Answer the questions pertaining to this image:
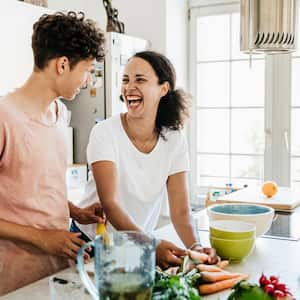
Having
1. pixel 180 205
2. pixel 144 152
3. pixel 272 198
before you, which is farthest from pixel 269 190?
pixel 144 152

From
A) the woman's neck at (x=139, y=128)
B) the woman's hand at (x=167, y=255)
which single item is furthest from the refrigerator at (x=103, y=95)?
the woman's hand at (x=167, y=255)

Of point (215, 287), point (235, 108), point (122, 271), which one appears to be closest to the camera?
point (122, 271)

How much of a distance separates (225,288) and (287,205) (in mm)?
1071

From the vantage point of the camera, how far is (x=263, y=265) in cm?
146

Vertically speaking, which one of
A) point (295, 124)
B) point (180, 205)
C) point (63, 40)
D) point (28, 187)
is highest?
point (63, 40)

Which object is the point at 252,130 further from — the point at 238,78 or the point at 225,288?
Result: the point at 225,288

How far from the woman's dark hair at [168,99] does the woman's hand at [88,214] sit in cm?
40

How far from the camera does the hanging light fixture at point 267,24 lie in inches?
67.5

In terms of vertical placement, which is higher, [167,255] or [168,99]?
[168,99]

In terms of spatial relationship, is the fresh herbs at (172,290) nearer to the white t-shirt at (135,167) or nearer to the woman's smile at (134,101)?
the white t-shirt at (135,167)

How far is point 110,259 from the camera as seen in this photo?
0.86m

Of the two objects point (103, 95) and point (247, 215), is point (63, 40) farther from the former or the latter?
point (103, 95)

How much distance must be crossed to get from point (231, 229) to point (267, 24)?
71cm

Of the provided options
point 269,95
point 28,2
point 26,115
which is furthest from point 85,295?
point 269,95
